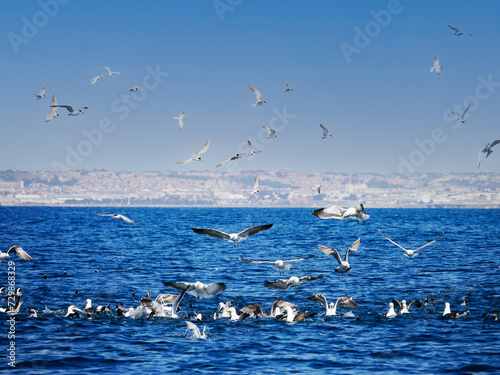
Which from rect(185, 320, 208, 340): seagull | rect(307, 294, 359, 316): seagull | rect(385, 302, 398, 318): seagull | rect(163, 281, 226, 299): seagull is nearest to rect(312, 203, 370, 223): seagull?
rect(163, 281, 226, 299): seagull

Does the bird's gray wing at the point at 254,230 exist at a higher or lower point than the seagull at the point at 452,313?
higher

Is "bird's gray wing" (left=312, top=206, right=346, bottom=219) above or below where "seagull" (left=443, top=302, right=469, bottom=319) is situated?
above

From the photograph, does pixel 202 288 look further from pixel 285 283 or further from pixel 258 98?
pixel 258 98

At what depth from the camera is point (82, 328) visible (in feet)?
61.9

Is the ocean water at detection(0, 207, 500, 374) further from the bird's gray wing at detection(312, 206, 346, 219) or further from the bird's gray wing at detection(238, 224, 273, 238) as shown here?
the bird's gray wing at detection(312, 206, 346, 219)

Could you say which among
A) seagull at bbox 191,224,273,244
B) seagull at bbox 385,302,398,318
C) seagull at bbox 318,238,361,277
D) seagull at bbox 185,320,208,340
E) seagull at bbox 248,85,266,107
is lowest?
seagull at bbox 185,320,208,340

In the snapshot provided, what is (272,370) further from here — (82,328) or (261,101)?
(261,101)

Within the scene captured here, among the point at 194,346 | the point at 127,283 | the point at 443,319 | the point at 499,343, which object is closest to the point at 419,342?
the point at 499,343

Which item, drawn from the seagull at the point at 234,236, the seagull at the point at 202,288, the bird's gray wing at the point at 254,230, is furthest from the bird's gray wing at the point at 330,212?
the seagull at the point at 202,288

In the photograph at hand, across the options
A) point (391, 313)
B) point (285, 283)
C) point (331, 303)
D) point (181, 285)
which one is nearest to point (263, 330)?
point (285, 283)

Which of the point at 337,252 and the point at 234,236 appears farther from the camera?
the point at 337,252

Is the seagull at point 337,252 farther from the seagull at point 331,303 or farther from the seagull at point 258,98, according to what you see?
the seagull at point 258,98

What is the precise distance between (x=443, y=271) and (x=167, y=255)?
21.8m

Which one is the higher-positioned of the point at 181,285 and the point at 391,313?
the point at 181,285
